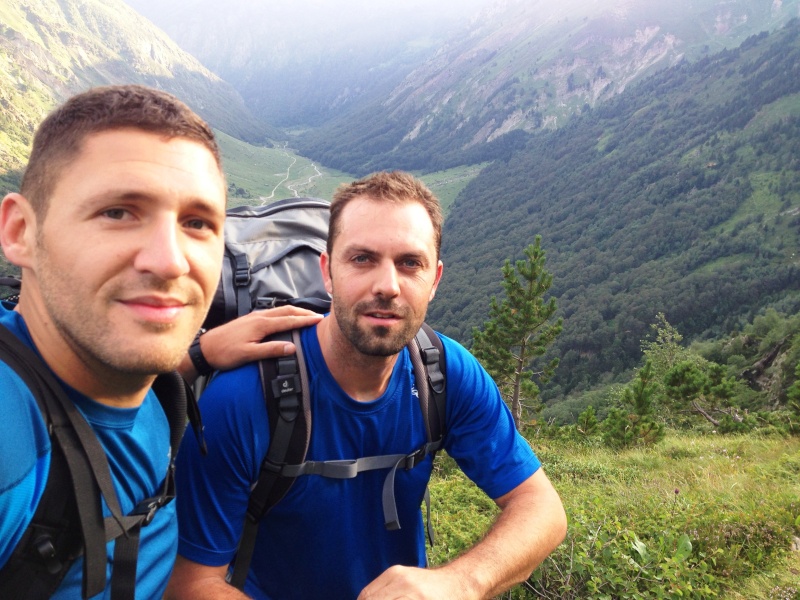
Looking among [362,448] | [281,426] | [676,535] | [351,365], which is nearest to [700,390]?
[676,535]

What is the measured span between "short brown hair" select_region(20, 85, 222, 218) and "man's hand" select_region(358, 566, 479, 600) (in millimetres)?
1759

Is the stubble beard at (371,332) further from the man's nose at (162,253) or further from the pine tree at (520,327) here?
the pine tree at (520,327)

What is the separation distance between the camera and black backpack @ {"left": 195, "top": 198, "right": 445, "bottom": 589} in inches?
96.2

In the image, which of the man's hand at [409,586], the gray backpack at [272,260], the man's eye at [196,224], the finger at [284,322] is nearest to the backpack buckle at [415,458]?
the man's hand at [409,586]

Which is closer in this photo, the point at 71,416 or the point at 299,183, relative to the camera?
the point at 71,416

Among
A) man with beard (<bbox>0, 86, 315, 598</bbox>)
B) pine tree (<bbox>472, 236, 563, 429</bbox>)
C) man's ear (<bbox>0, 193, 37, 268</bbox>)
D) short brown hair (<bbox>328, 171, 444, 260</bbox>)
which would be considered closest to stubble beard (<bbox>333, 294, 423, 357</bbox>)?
short brown hair (<bbox>328, 171, 444, 260</bbox>)

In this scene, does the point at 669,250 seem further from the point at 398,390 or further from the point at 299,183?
the point at 398,390

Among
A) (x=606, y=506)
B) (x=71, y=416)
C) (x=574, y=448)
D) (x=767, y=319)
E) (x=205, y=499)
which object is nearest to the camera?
(x=71, y=416)

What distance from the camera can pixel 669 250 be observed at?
5123 inches

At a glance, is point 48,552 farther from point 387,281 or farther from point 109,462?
point 387,281

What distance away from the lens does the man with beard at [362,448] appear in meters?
2.36

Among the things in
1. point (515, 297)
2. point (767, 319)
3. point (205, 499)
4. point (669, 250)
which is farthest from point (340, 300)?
point (669, 250)

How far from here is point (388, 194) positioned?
8.86ft

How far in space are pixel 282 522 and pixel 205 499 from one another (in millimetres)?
424
